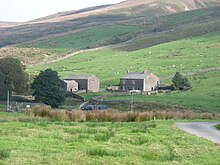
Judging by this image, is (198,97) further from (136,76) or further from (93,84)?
(93,84)

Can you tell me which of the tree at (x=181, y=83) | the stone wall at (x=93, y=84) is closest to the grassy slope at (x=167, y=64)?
the tree at (x=181, y=83)

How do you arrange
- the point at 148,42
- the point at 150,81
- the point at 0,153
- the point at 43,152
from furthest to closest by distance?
the point at 148,42 → the point at 150,81 → the point at 43,152 → the point at 0,153

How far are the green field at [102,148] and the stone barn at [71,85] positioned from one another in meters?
82.9

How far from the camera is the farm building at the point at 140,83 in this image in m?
111

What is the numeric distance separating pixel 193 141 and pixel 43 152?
8.78 m

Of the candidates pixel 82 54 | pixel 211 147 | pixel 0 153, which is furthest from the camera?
pixel 82 54

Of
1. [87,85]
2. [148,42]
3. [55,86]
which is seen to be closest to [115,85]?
[87,85]

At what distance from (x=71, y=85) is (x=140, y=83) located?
50.1 feet

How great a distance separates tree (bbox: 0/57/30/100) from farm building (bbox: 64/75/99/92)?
28687 millimetres

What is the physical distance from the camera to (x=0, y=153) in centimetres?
1666

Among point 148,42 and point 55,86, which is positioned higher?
point 148,42

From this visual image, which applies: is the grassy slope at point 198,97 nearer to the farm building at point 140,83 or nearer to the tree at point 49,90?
the farm building at point 140,83

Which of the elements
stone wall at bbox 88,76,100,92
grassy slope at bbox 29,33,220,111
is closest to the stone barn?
stone wall at bbox 88,76,100,92

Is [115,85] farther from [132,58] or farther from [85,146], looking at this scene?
[85,146]
